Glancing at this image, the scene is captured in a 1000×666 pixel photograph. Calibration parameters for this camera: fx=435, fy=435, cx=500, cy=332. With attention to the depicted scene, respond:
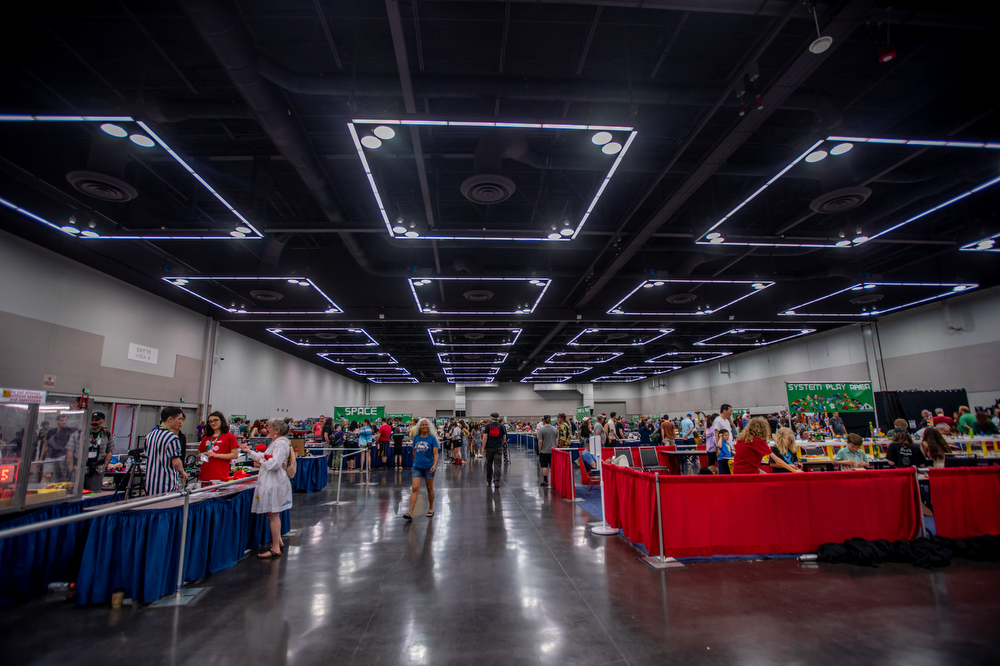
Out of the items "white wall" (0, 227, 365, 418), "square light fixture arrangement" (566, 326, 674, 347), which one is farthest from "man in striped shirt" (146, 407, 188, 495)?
"square light fixture arrangement" (566, 326, 674, 347)

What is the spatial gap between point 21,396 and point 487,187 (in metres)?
5.61

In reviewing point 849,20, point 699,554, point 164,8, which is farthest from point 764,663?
point 164,8

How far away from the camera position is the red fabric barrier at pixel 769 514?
4.77 m

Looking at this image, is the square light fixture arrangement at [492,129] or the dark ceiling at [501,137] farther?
the dark ceiling at [501,137]

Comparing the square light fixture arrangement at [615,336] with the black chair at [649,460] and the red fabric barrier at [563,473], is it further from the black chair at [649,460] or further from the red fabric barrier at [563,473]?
the black chair at [649,460]

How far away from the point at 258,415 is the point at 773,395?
23780 mm

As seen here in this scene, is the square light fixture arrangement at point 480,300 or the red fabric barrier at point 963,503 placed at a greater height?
the square light fixture arrangement at point 480,300

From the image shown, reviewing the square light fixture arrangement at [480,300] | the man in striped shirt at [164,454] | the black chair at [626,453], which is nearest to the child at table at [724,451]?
the black chair at [626,453]

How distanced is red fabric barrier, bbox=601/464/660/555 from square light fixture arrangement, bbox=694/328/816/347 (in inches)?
507

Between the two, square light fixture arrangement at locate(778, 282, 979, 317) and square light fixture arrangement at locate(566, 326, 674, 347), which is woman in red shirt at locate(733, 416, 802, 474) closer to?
square light fixture arrangement at locate(778, 282, 979, 317)

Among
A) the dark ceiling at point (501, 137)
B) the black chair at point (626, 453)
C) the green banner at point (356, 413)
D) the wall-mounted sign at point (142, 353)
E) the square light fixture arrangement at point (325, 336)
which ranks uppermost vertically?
the dark ceiling at point (501, 137)

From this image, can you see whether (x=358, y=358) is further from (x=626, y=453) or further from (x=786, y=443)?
(x=786, y=443)

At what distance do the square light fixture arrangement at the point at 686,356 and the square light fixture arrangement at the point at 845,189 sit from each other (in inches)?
543

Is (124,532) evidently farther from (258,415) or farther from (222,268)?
(258,415)
